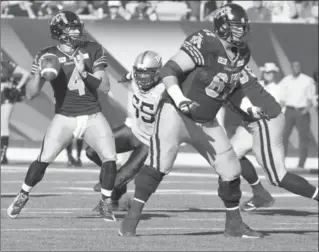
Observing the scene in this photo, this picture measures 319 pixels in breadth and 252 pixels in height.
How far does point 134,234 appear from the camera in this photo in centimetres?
947

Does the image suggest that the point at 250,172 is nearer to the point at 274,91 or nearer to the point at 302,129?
the point at 274,91

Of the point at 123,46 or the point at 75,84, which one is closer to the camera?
the point at 75,84

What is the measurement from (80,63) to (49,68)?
1.20 feet

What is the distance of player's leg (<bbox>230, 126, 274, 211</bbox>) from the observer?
38.7ft

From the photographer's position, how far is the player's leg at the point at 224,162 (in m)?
9.27

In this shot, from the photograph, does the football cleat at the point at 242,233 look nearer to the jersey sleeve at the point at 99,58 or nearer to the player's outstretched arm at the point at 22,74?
the jersey sleeve at the point at 99,58

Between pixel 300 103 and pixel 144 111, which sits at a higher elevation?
pixel 144 111

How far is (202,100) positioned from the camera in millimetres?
9297

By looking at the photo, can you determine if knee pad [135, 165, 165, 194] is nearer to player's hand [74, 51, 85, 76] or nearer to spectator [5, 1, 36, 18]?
player's hand [74, 51, 85, 76]

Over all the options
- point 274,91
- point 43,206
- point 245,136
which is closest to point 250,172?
point 245,136

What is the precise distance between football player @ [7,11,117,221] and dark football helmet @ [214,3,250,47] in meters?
1.61

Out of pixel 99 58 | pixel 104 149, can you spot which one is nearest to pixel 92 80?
pixel 99 58

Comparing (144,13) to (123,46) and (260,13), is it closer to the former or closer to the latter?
(123,46)

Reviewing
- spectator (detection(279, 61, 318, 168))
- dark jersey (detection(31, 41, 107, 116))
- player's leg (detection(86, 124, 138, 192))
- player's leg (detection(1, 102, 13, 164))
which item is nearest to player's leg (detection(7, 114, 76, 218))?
dark jersey (detection(31, 41, 107, 116))
